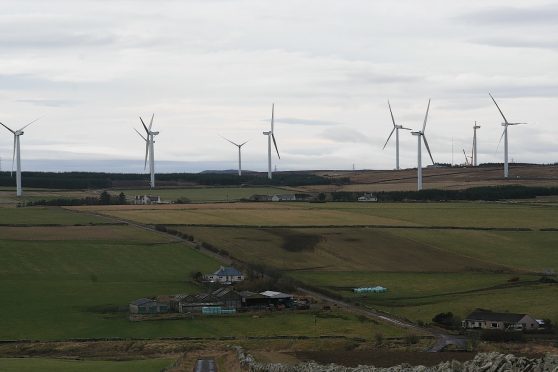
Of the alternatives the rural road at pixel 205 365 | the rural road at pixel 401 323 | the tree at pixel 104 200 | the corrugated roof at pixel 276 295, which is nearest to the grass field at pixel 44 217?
the tree at pixel 104 200

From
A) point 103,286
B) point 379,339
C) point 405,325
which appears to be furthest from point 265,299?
point 379,339

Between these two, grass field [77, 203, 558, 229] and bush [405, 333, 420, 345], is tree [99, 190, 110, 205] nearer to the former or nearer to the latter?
grass field [77, 203, 558, 229]

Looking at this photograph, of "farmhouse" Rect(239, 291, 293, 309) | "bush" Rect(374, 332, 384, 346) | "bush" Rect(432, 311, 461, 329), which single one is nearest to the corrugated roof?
"farmhouse" Rect(239, 291, 293, 309)

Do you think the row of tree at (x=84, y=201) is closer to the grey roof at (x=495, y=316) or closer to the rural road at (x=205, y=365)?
the grey roof at (x=495, y=316)

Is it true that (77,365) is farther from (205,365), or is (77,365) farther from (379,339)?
(379,339)

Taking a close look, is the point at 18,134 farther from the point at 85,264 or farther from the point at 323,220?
the point at 85,264
